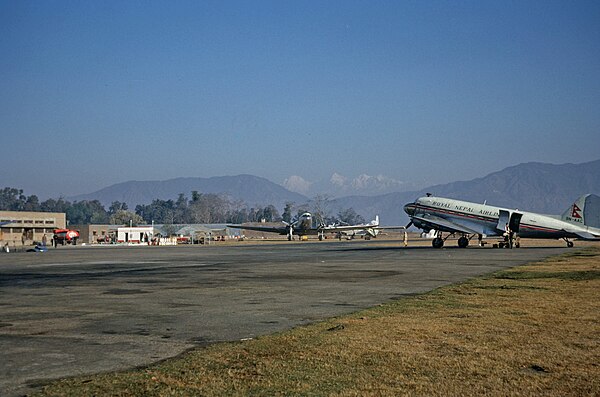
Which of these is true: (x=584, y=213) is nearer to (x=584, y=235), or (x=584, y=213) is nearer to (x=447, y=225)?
(x=584, y=235)

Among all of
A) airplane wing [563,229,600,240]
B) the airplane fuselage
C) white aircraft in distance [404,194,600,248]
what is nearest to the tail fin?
white aircraft in distance [404,194,600,248]

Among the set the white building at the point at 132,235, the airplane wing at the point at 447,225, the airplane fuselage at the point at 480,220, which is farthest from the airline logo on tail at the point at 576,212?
the white building at the point at 132,235

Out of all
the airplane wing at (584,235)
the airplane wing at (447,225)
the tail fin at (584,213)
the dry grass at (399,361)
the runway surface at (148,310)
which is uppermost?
the tail fin at (584,213)

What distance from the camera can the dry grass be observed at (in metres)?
7.29

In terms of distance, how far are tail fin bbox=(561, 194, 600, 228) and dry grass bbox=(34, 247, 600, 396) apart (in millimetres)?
50918

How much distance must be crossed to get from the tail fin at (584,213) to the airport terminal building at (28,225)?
331 feet

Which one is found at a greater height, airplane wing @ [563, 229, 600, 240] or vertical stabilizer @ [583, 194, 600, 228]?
vertical stabilizer @ [583, 194, 600, 228]

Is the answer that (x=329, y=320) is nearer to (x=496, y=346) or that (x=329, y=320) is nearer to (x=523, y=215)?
(x=496, y=346)

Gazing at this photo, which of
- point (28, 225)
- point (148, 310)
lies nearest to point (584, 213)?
point (148, 310)

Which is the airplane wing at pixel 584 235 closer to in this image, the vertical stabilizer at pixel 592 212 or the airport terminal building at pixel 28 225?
the vertical stabilizer at pixel 592 212

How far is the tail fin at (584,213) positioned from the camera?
6062 centimetres

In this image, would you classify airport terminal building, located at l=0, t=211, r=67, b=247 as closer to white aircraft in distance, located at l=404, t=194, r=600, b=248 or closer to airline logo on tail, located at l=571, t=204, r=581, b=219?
white aircraft in distance, located at l=404, t=194, r=600, b=248

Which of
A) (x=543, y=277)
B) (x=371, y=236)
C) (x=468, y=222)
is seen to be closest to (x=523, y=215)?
(x=468, y=222)

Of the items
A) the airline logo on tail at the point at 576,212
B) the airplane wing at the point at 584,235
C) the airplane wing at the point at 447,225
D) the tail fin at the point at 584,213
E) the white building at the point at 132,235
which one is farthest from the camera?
the white building at the point at 132,235
